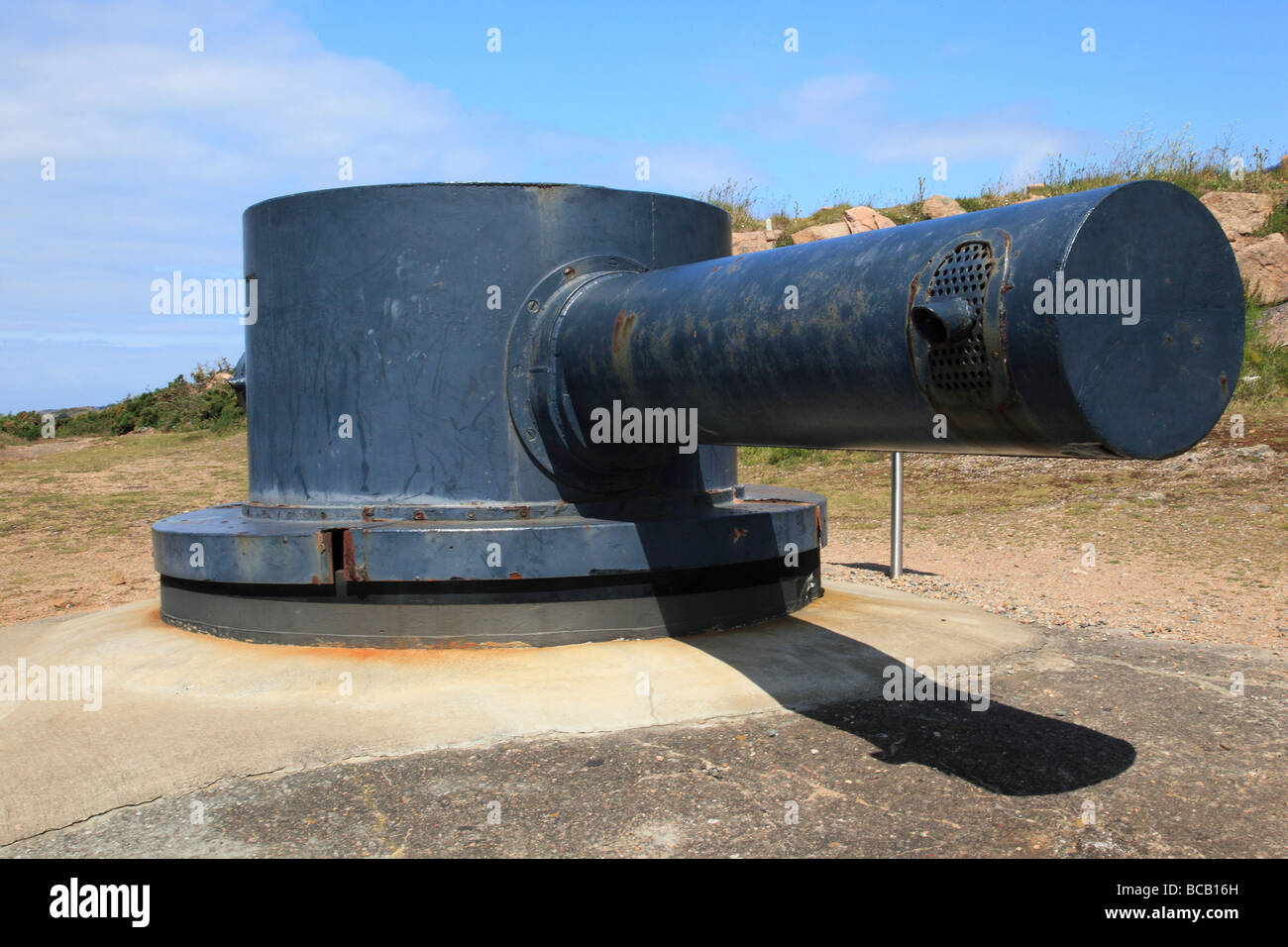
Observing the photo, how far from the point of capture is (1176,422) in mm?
2539

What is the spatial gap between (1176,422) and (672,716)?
1760 millimetres

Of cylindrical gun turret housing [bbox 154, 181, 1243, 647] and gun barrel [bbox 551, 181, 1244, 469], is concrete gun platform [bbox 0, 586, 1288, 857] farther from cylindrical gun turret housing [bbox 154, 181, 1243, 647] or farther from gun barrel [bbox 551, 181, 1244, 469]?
gun barrel [bbox 551, 181, 1244, 469]

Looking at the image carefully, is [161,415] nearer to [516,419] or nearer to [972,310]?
[516,419]

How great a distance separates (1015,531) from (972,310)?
7000 mm

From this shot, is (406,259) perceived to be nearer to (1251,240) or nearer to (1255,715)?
(1255,715)

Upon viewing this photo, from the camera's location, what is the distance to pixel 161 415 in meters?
18.9

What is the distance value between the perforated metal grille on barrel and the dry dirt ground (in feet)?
11.1

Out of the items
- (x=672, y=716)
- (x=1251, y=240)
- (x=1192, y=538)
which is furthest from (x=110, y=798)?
(x=1251, y=240)

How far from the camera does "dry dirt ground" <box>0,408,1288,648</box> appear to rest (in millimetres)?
6285

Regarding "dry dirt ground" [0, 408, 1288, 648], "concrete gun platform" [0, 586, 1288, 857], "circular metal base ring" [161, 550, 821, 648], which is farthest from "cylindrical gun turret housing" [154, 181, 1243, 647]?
"dry dirt ground" [0, 408, 1288, 648]

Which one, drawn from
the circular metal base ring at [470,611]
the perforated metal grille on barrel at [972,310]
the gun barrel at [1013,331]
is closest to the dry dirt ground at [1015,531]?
the circular metal base ring at [470,611]

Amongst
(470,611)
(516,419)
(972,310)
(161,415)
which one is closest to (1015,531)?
(516,419)

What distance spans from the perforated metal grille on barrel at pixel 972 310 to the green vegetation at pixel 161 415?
16.4m

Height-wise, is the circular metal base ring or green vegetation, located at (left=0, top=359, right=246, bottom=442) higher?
green vegetation, located at (left=0, top=359, right=246, bottom=442)
